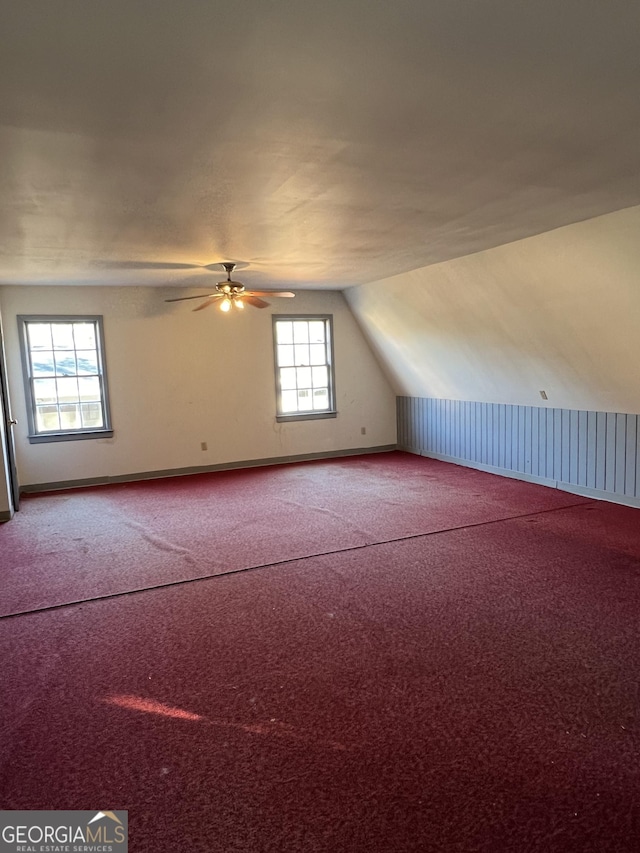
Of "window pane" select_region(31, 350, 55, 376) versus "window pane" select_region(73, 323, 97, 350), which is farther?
"window pane" select_region(73, 323, 97, 350)

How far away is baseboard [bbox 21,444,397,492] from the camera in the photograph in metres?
6.93

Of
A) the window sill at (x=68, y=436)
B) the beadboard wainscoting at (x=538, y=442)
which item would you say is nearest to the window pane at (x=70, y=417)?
the window sill at (x=68, y=436)

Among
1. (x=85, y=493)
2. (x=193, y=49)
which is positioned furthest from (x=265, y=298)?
(x=193, y=49)

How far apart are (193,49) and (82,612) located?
3.09 meters

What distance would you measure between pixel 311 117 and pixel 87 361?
5.51 meters

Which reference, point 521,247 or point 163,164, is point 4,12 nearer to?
point 163,164

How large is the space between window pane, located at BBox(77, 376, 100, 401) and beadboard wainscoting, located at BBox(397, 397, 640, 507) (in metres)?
4.45

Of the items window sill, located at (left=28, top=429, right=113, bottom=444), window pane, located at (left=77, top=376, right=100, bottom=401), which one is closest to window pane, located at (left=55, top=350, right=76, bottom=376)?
window pane, located at (left=77, top=376, right=100, bottom=401)

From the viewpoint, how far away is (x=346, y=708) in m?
2.47

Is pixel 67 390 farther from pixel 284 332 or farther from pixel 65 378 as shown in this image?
pixel 284 332

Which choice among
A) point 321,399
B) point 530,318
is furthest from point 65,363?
point 530,318

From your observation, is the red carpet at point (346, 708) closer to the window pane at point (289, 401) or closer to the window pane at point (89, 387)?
the window pane at point (89, 387)

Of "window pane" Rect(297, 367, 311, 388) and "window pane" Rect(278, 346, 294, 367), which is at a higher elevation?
"window pane" Rect(278, 346, 294, 367)

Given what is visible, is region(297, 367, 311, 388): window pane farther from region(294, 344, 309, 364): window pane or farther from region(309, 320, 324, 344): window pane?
region(309, 320, 324, 344): window pane
